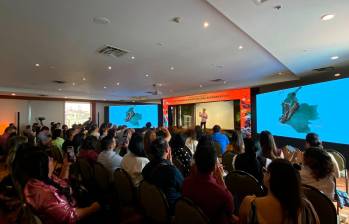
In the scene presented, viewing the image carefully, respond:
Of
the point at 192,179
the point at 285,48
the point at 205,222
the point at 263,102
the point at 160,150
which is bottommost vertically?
the point at 205,222

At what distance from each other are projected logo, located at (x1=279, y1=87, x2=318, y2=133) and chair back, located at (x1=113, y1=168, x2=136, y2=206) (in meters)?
6.74

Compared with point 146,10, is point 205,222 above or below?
below

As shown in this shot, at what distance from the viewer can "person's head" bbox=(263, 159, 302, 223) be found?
4.44 feet

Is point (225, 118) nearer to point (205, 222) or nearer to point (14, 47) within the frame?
point (14, 47)

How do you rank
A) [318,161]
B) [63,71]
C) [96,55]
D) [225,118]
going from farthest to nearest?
[225,118], [63,71], [96,55], [318,161]

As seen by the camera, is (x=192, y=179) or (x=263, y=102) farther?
(x=263, y=102)

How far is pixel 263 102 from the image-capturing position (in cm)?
995

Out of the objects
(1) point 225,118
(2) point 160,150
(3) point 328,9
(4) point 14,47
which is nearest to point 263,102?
(1) point 225,118

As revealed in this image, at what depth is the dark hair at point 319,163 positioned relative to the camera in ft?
7.39

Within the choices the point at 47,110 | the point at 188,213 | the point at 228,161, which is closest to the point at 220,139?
the point at 228,161

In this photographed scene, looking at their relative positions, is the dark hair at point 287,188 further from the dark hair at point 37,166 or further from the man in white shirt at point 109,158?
the man in white shirt at point 109,158

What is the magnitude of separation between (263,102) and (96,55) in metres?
7.37

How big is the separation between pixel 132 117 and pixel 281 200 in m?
14.1

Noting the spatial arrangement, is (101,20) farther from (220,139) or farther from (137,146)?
(220,139)
